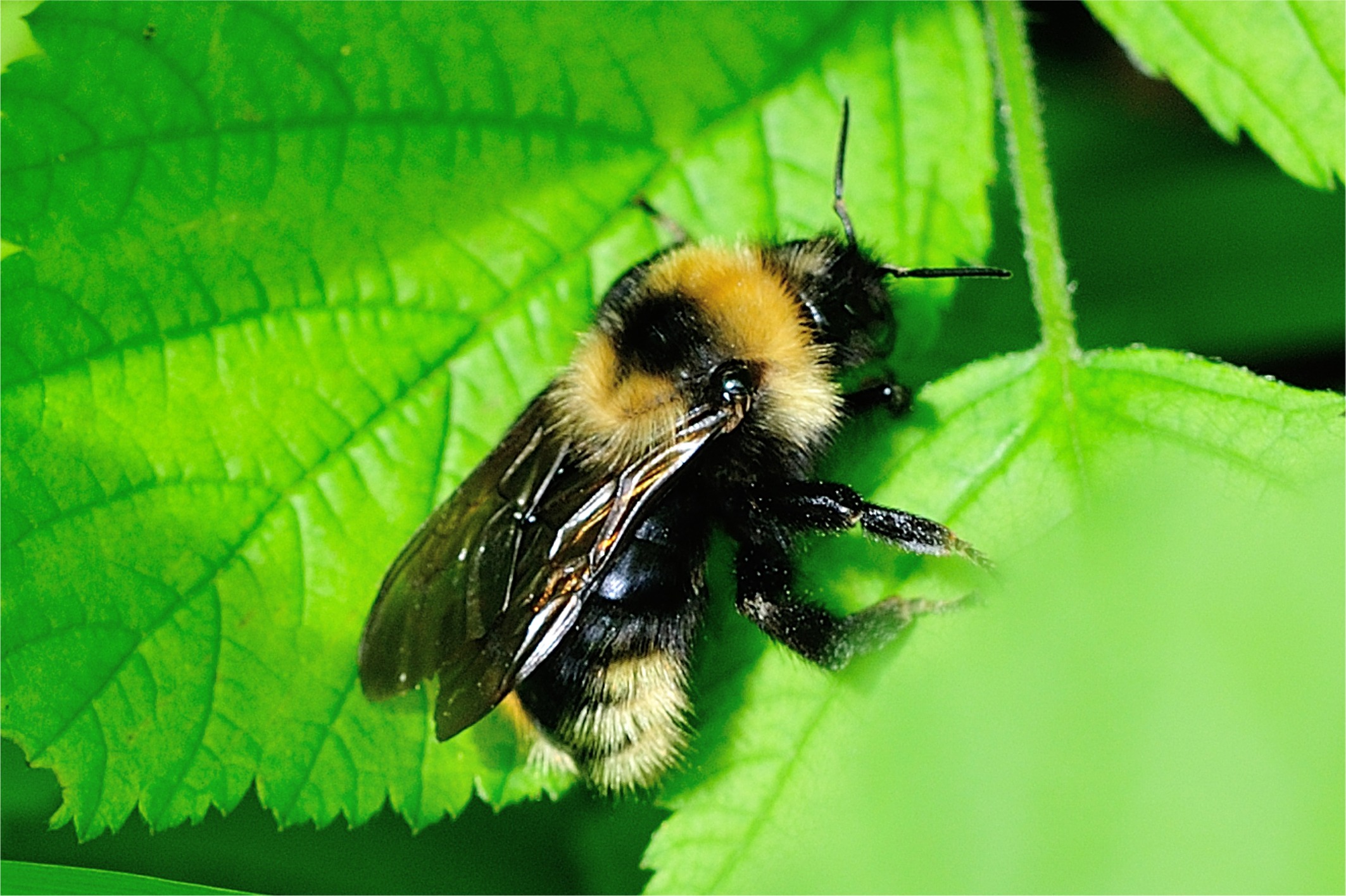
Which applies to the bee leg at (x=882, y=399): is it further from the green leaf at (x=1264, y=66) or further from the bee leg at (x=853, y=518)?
the green leaf at (x=1264, y=66)

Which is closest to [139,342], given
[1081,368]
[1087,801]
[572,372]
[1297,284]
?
[572,372]

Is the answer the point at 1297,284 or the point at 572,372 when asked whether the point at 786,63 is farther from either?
the point at 1297,284

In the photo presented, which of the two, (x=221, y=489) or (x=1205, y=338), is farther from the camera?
(x=1205, y=338)

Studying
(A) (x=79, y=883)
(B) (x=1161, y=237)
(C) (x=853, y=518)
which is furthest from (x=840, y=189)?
(A) (x=79, y=883)

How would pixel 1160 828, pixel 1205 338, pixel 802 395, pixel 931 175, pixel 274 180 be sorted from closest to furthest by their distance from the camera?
pixel 1160 828, pixel 802 395, pixel 274 180, pixel 931 175, pixel 1205 338

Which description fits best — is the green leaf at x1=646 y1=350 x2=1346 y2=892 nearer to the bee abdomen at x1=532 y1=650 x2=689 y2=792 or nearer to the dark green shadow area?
the bee abdomen at x1=532 y1=650 x2=689 y2=792
